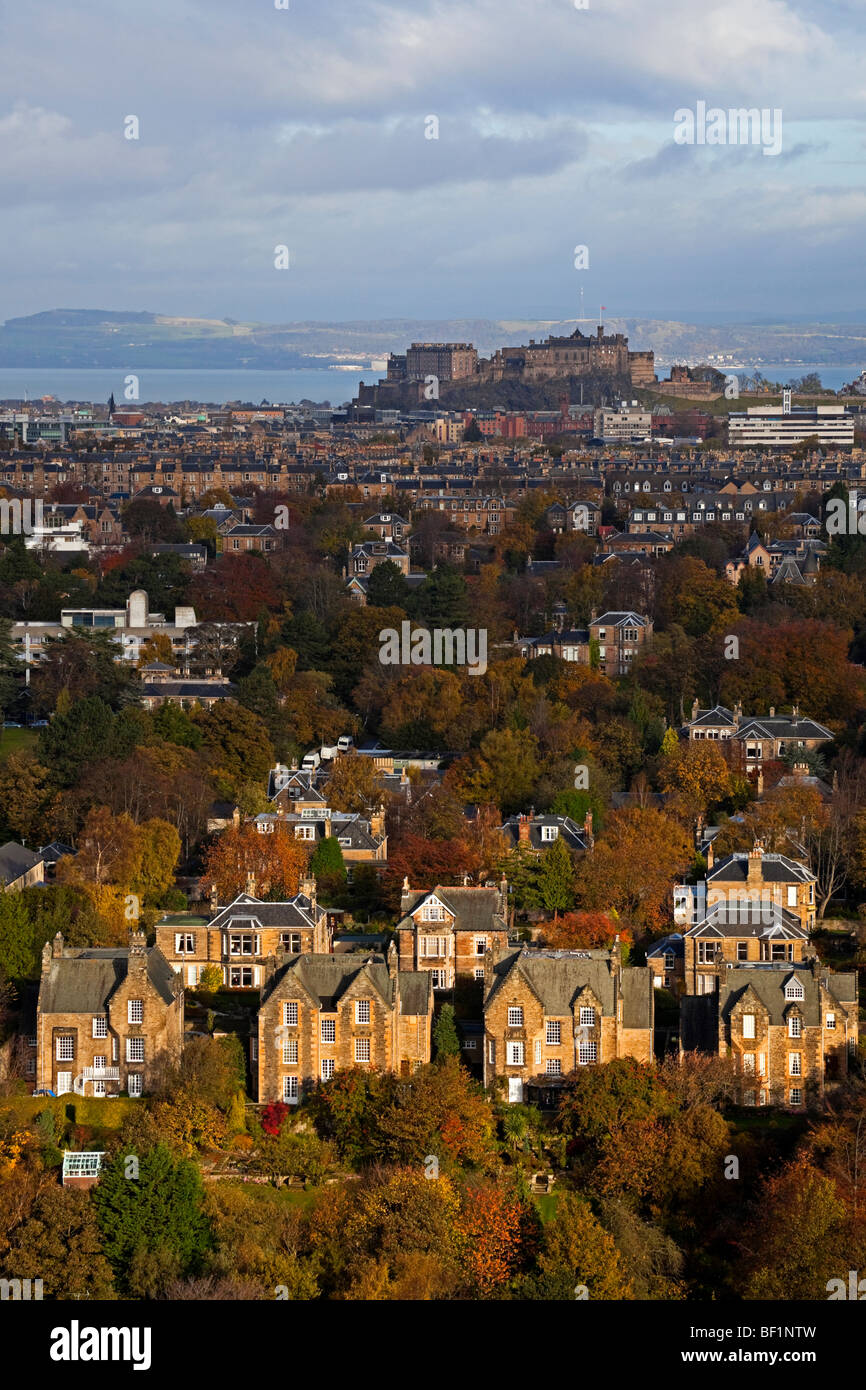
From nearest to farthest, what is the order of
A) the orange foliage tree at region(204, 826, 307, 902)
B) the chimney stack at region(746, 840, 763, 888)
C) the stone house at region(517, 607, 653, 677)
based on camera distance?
the chimney stack at region(746, 840, 763, 888), the orange foliage tree at region(204, 826, 307, 902), the stone house at region(517, 607, 653, 677)

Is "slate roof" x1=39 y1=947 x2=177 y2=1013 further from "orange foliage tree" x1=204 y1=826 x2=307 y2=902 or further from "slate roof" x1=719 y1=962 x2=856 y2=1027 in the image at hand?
"slate roof" x1=719 y1=962 x2=856 y2=1027

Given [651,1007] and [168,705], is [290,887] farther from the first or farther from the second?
[168,705]

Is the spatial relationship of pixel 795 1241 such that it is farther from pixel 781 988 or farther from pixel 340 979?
pixel 340 979

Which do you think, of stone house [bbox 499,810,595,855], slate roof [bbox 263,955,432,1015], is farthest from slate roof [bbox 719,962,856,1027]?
stone house [bbox 499,810,595,855]

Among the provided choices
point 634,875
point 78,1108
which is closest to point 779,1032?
point 634,875

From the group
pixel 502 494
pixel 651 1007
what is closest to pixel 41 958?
pixel 651 1007
